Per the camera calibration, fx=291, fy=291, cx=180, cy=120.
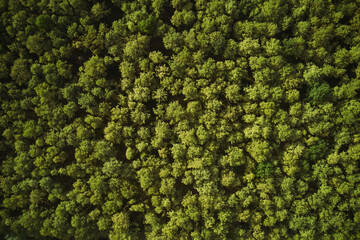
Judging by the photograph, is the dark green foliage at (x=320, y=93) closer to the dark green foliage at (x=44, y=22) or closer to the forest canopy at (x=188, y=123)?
the forest canopy at (x=188, y=123)

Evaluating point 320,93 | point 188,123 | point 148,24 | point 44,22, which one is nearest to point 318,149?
point 320,93

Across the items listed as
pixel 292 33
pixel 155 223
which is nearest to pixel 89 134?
pixel 155 223

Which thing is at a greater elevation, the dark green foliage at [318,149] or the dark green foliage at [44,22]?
the dark green foliage at [44,22]

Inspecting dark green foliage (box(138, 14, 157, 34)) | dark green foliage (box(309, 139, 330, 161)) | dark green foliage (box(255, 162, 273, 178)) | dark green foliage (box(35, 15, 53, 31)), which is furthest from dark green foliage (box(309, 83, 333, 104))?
dark green foliage (box(35, 15, 53, 31))

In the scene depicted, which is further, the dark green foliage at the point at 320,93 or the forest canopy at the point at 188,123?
the forest canopy at the point at 188,123

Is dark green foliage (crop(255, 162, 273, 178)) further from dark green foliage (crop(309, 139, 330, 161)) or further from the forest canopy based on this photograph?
dark green foliage (crop(309, 139, 330, 161))

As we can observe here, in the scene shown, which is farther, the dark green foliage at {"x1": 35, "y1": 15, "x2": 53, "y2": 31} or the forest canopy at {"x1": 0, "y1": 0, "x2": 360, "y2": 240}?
the forest canopy at {"x1": 0, "y1": 0, "x2": 360, "y2": 240}

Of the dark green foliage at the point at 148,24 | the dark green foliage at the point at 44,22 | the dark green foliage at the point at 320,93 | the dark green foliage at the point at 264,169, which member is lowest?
the dark green foliage at the point at 264,169

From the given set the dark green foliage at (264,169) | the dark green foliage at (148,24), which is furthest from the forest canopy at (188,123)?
the dark green foliage at (148,24)

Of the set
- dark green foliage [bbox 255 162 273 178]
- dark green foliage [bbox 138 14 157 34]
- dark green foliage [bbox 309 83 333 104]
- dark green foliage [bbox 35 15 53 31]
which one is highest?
dark green foliage [bbox 35 15 53 31]
